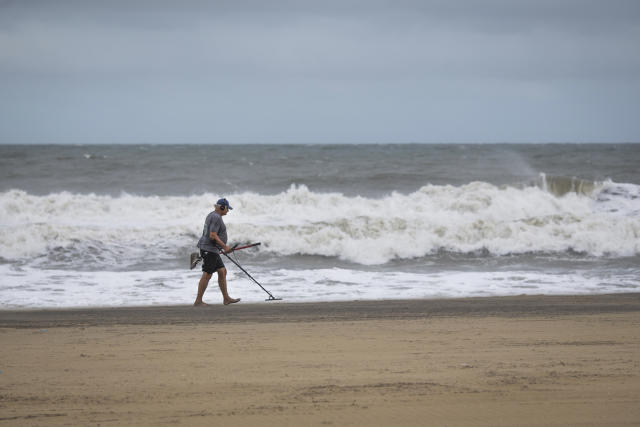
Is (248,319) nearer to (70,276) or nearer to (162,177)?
(70,276)

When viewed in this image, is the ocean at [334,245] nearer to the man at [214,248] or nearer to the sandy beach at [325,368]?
the man at [214,248]

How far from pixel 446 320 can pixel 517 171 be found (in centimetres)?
2584

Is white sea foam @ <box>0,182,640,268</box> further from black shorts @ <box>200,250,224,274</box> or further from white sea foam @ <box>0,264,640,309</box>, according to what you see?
black shorts @ <box>200,250,224,274</box>

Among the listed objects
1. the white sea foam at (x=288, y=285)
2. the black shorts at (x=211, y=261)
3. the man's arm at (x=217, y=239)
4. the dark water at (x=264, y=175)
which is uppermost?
the dark water at (x=264, y=175)

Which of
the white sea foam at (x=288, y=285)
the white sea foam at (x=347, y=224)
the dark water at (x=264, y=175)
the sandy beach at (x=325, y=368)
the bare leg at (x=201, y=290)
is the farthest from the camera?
the dark water at (x=264, y=175)

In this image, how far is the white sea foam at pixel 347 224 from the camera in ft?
44.1

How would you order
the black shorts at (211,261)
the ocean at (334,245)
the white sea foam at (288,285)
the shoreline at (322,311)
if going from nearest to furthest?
the shoreline at (322,311)
the black shorts at (211,261)
the white sea foam at (288,285)
the ocean at (334,245)

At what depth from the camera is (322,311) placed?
7.71m

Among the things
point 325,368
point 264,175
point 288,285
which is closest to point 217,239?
point 288,285

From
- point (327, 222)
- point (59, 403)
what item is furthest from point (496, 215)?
point (59, 403)

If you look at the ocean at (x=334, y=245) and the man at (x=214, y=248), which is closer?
the man at (x=214, y=248)

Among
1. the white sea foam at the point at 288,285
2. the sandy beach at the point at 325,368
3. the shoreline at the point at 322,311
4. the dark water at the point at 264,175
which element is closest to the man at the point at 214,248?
the shoreline at the point at 322,311

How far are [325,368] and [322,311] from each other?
8.64 feet

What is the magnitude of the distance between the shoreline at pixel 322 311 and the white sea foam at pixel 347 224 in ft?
14.8
